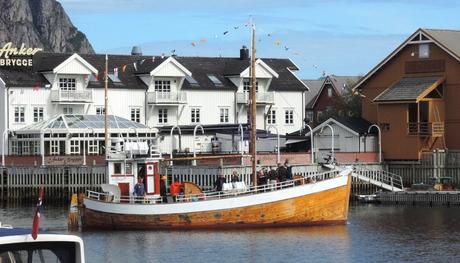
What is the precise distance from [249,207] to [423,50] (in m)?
32.5

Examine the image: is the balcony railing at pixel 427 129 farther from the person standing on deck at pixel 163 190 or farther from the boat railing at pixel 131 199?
the boat railing at pixel 131 199

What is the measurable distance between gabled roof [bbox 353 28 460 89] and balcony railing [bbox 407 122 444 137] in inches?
182

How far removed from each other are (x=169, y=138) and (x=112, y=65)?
10938 mm

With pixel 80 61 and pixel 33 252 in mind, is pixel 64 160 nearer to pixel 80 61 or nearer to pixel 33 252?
pixel 80 61

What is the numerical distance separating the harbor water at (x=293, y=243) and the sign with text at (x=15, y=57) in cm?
3107

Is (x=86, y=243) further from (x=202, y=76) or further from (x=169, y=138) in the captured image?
(x=202, y=76)

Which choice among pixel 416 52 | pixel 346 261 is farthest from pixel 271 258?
pixel 416 52

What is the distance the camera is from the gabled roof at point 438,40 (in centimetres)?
7675

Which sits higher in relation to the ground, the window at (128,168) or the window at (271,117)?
the window at (271,117)

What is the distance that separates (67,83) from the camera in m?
86.5

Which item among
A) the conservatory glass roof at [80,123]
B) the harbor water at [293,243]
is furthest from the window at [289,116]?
the harbor water at [293,243]

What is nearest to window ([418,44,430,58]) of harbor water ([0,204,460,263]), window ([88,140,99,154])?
window ([88,140,99,154])

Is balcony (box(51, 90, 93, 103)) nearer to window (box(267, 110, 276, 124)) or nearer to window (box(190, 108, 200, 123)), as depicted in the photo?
window (box(190, 108, 200, 123))

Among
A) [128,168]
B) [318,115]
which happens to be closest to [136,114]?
[318,115]
